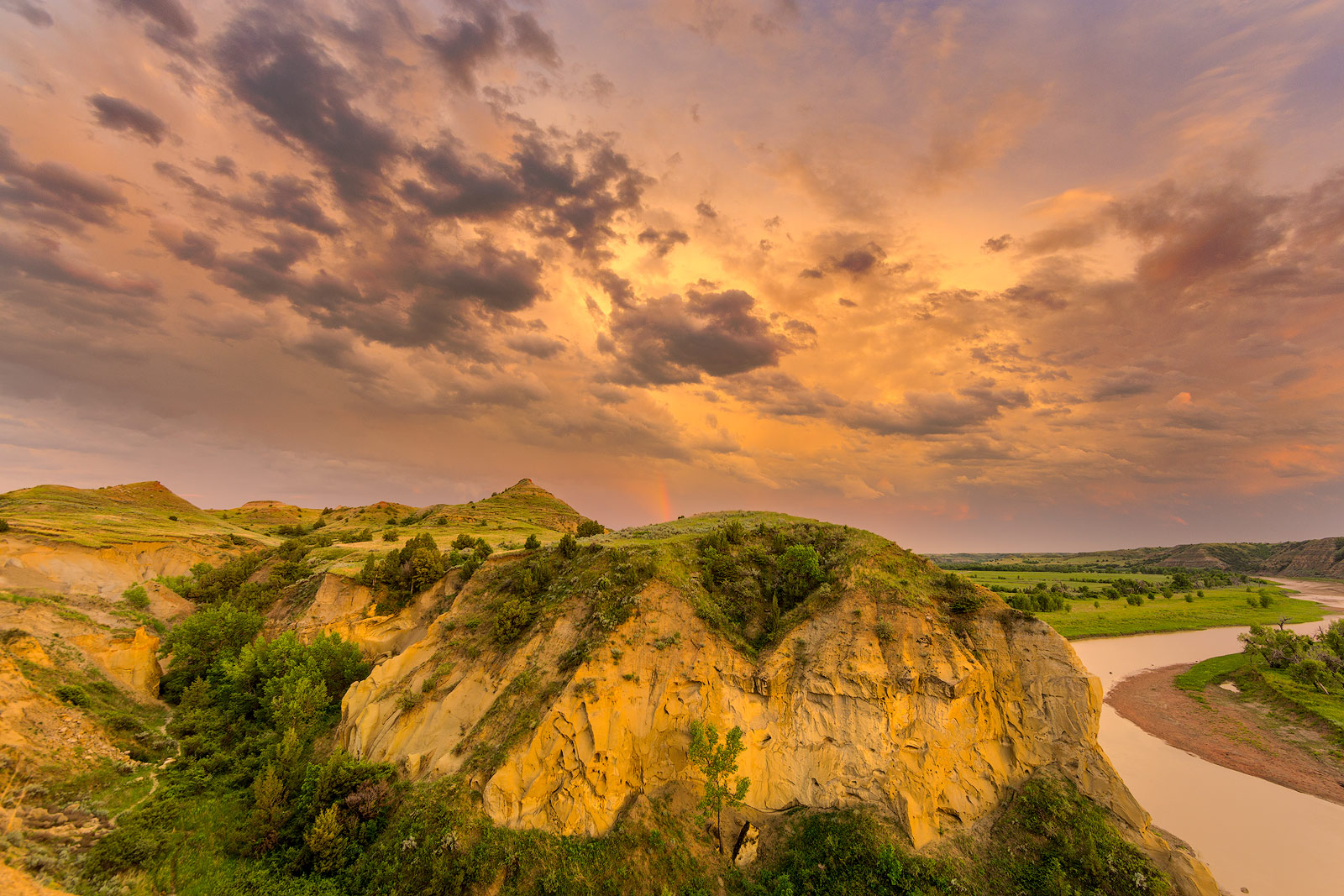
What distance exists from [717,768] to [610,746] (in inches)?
198

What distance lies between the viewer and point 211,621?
33312 millimetres

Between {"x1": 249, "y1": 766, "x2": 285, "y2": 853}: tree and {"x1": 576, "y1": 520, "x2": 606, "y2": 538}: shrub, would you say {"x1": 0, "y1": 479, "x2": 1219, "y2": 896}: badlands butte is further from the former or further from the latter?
{"x1": 576, "y1": 520, "x2": 606, "y2": 538}: shrub

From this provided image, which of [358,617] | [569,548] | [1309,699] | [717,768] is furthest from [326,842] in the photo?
[1309,699]

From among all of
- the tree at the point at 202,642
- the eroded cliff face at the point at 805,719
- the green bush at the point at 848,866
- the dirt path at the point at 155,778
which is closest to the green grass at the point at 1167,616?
the eroded cliff face at the point at 805,719

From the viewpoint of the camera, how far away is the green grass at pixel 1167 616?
82.4 m

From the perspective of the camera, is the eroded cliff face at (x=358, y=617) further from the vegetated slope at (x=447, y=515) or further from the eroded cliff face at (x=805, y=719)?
the vegetated slope at (x=447, y=515)

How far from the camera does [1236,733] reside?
44312 mm

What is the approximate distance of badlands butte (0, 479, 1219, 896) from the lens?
62.3 feet

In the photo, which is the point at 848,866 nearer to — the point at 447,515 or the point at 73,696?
the point at 73,696

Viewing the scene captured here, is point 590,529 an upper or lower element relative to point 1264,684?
upper

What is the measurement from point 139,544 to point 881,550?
6509cm

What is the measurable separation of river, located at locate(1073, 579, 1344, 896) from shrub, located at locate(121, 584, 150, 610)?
76133 millimetres

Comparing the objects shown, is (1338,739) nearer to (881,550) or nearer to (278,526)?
(881,550)

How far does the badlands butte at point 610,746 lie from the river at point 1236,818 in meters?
8.20
